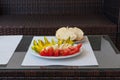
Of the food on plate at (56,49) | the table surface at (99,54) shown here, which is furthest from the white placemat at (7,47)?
the food on plate at (56,49)

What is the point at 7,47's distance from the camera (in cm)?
136

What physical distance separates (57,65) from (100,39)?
1.87 feet

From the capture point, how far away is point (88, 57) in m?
1.18

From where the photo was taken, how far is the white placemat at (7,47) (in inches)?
46.3

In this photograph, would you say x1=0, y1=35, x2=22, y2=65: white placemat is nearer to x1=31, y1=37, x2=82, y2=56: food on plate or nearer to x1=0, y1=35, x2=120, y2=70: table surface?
x1=0, y1=35, x2=120, y2=70: table surface
